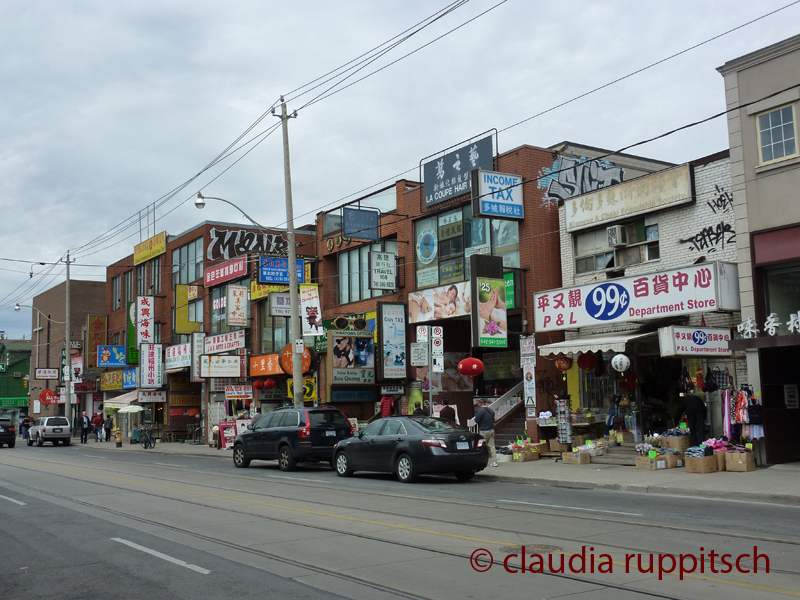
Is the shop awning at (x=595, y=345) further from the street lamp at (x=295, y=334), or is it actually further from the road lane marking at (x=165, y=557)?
the road lane marking at (x=165, y=557)

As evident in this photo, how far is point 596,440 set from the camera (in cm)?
2161

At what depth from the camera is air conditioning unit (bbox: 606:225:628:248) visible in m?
21.2

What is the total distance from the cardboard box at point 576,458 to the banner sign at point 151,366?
1265 inches

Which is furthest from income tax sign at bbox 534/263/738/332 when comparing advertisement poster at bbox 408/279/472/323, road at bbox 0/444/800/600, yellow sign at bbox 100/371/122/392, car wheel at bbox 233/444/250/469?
yellow sign at bbox 100/371/122/392

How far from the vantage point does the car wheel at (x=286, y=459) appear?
69.8ft

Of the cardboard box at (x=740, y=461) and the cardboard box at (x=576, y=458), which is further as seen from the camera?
the cardboard box at (x=576, y=458)

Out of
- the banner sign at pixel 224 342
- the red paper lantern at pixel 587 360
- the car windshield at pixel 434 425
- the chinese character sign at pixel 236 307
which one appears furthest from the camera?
the banner sign at pixel 224 342

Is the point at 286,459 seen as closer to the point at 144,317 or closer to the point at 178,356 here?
the point at 178,356

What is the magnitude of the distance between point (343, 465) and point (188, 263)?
29.6m

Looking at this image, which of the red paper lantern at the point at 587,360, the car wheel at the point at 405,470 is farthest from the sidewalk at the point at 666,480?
the red paper lantern at the point at 587,360

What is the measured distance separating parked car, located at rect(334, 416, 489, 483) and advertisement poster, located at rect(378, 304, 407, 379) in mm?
9038

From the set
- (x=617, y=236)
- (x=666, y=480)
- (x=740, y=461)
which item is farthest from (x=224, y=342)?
(x=740, y=461)

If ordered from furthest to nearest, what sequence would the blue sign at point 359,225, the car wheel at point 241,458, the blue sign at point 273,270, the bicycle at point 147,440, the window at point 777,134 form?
the bicycle at point 147,440, the blue sign at point 273,270, the blue sign at point 359,225, the car wheel at point 241,458, the window at point 777,134

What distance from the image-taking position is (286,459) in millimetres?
21484
